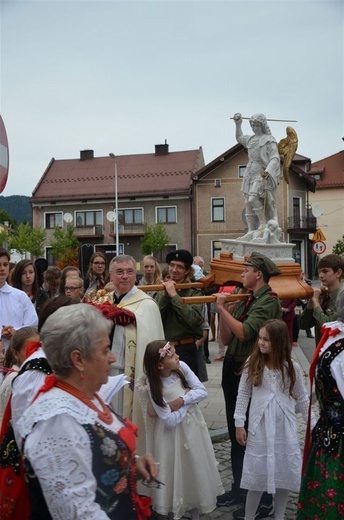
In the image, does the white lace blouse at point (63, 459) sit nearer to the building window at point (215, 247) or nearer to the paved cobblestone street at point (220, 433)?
the paved cobblestone street at point (220, 433)

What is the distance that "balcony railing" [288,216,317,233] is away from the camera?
1842 inches

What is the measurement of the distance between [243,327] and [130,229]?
46669 mm

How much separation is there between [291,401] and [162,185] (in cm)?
4538

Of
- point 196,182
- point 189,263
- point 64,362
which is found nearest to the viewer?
point 64,362

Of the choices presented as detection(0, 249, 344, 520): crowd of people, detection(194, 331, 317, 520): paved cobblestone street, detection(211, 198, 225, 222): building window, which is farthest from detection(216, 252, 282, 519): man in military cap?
detection(211, 198, 225, 222): building window

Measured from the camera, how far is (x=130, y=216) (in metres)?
51.0

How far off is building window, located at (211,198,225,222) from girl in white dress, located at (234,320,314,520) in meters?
43.0

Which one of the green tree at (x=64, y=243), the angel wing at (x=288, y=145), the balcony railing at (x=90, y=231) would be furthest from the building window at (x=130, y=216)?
the angel wing at (x=288, y=145)

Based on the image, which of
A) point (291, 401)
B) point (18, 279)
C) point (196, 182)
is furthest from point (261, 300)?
point (196, 182)

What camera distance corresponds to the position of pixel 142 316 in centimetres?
470

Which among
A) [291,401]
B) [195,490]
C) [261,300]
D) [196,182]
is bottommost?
[195,490]

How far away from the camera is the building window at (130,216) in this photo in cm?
5068

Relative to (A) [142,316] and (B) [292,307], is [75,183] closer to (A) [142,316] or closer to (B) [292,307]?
(B) [292,307]

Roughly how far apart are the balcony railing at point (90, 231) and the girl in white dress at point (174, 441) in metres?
47.3
